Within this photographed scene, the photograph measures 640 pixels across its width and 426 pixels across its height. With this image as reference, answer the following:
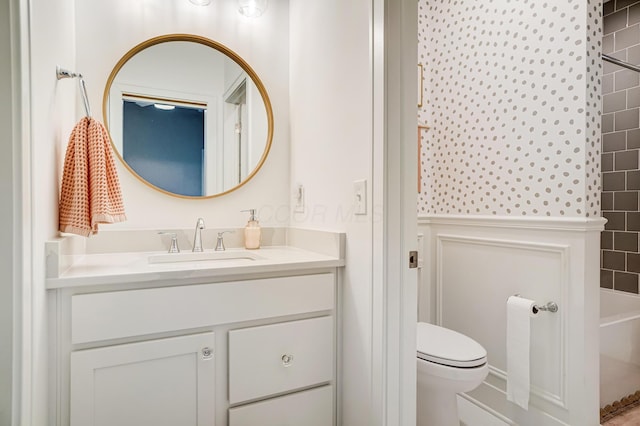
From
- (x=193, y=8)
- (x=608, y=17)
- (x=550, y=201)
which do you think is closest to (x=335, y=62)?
(x=193, y=8)

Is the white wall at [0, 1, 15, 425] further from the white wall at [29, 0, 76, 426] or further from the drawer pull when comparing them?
the drawer pull

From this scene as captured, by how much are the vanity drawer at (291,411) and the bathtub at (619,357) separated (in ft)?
4.82

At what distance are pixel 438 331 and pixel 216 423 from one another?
1.11 meters

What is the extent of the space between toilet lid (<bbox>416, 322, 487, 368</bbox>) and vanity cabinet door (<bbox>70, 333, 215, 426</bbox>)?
89 centimetres

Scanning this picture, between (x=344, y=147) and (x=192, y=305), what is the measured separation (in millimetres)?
819

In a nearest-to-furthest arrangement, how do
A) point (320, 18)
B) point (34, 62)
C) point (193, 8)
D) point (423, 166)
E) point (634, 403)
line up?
point (34, 62), point (320, 18), point (193, 8), point (634, 403), point (423, 166)

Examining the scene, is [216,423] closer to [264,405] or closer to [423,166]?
[264,405]

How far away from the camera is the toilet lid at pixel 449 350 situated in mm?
1473

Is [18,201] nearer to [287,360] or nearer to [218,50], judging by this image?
[287,360]

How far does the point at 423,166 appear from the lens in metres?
2.29

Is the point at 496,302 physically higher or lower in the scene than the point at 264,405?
higher

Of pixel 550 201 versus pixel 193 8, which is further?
pixel 193 8

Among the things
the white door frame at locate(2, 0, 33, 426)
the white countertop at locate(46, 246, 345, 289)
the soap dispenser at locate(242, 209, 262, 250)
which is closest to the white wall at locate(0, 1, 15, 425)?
the white door frame at locate(2, 0, 33, 426)

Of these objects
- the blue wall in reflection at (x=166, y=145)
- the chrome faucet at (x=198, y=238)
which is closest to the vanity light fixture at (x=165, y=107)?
the blue wall in reflection at (x=166, y=145)
